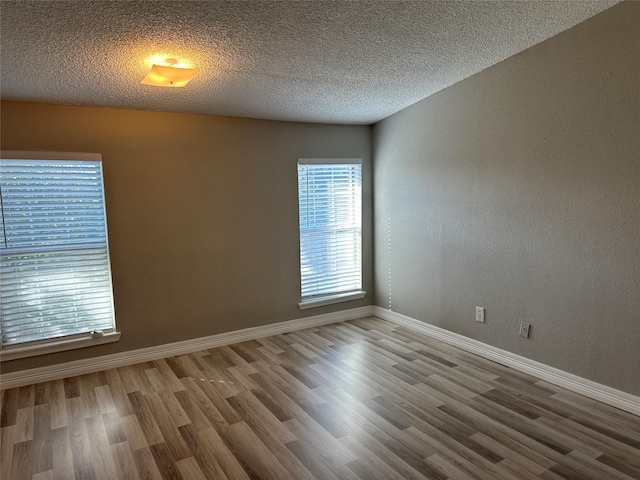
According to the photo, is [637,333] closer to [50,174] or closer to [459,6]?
[459,6]

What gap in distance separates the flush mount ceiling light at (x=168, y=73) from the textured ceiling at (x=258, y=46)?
0.29 feet

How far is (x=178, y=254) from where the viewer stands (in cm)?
392

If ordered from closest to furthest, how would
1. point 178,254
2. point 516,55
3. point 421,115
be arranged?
1. point 516,55
2. point 178,254
3. point 421,115

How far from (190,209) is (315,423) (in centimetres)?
217

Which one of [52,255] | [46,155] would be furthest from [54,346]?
[46,155]

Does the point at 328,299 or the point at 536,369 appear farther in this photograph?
the point at 328,299

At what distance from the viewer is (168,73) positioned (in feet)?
8.61

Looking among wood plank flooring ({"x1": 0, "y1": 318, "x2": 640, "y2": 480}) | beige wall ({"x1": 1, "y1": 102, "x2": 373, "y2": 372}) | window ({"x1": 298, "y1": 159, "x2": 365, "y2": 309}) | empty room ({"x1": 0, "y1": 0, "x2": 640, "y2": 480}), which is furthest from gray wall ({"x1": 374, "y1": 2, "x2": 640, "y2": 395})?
beige wall ({"x1": 1, "y1": 102, "x2": 373, "y2": 372})

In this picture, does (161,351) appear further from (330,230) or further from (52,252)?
(330,230)

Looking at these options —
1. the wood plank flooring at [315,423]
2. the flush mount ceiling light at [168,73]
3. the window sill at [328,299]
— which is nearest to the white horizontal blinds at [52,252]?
the wood plank flooring at [315,423]

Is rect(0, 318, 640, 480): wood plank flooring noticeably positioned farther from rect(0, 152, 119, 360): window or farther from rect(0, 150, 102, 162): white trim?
rect(0, 150, 102, 162): white trim

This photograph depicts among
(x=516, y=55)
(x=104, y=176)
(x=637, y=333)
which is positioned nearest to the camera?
(x=637, y=333)

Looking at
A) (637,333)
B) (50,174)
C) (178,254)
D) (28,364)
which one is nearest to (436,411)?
(637,333)

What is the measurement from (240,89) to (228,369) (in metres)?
2.24
